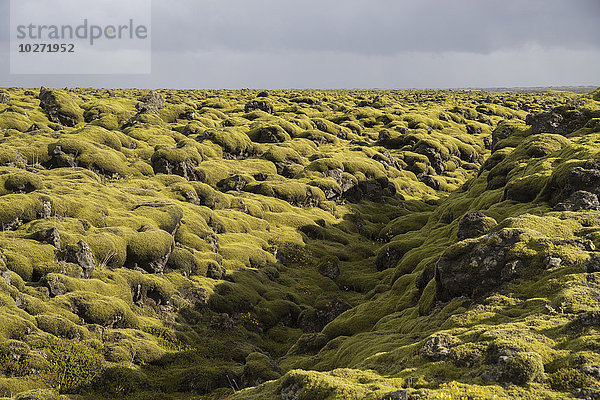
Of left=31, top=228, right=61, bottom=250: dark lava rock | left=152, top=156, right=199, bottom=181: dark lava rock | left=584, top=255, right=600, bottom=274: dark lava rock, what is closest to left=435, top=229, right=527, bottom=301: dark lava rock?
left=584, top=255, right=600, bottom=274: dark lava rock

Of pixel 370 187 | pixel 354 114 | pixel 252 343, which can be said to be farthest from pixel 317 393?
pixel 354 114

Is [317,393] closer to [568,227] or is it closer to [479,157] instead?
[568,227]

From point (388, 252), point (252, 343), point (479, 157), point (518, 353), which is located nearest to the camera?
point (518, 353)

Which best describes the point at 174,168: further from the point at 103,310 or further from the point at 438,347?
the point at 438,347

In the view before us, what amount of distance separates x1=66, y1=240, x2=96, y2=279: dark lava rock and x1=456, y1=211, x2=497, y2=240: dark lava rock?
29.1m

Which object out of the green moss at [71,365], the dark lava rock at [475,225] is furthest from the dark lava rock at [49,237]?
the dark lava rock at [475,225]

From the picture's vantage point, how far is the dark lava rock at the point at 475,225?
3253cm

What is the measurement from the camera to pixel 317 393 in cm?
1609

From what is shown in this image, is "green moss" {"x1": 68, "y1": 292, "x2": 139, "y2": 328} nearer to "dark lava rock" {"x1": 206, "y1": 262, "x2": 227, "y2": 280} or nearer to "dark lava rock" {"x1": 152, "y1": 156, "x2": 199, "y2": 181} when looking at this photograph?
"dark lava rock" {"x1": 206, "y1": 262, "x2": 227, "y2": 280}

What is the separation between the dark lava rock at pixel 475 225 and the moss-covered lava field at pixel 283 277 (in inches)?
4.1

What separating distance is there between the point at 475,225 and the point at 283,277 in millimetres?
25578

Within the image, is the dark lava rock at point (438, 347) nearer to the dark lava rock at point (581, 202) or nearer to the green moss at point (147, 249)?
the dark lava rock at point (581, 202)

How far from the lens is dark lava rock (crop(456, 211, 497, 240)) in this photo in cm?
3253

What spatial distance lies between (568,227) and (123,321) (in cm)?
3142
